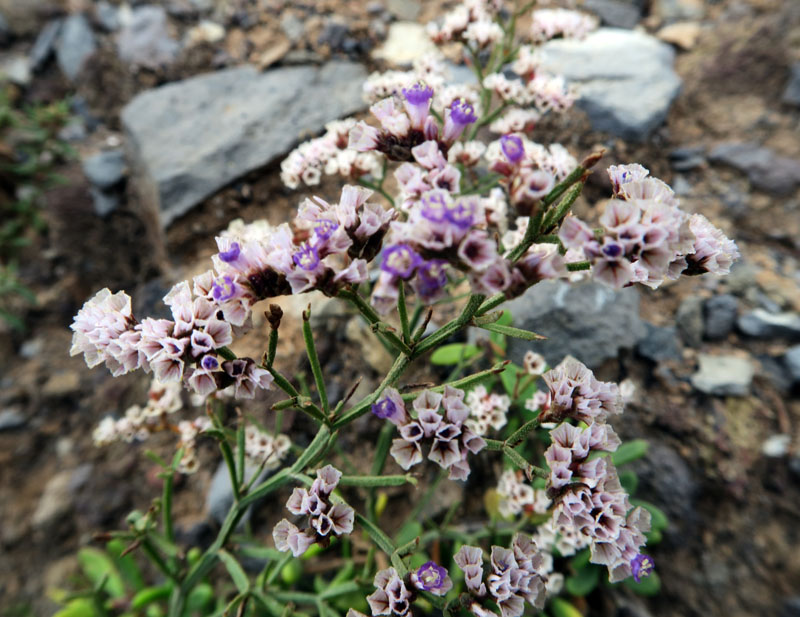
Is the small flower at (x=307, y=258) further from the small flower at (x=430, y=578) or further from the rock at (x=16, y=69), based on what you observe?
the rock at (x=16, y=69)

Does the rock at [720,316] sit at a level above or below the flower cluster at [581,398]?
below

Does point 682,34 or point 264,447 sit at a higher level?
point 682,34

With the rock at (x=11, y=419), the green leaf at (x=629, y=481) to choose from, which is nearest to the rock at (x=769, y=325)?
the green leaf at (x=629, y=481)

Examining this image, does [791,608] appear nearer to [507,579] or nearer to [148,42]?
[507,579]

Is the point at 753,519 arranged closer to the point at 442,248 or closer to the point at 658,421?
the point at 658,421

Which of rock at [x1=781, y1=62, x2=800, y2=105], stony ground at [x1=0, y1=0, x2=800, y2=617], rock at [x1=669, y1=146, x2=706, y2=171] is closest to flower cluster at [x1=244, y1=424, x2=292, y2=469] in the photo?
stony ground at [x1=0, y1=0, x2=800, y2=617]

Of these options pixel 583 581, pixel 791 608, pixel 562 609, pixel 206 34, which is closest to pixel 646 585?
pixel 583 581

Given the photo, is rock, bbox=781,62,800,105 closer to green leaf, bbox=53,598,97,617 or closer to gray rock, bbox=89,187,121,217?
gray rock, bbox=89,187,121,217
